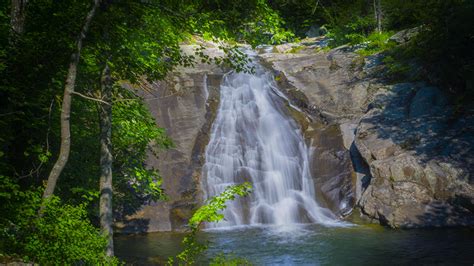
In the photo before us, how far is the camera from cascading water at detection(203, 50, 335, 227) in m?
15.4

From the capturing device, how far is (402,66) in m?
19.9

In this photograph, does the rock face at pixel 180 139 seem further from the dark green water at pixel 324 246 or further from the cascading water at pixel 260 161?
the dark green water at pixel 324 246

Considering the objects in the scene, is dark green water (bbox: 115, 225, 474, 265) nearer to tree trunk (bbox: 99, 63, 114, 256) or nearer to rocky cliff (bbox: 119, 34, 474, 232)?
rocky cliff (bbox: 119, 34, 474, 232)

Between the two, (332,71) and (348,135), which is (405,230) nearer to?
(348,135)

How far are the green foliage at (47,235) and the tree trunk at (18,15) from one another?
100 inches

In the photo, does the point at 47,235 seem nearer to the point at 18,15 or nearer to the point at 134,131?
the point at 18,15

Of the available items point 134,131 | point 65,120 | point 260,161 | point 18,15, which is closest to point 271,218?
point 260,161

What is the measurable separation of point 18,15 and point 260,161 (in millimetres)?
12932

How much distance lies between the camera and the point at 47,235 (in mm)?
5102

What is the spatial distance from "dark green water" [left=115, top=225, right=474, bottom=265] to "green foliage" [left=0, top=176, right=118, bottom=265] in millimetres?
5602

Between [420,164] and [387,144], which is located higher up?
[387,144]

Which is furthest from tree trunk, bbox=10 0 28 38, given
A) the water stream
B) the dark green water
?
the dark green water

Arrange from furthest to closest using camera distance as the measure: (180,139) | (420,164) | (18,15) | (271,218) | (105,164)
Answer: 1. (180,139)
2. (271,218)
3. (420,164)
4. (105,164)
5. (18,15)

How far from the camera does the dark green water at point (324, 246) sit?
1020cm
